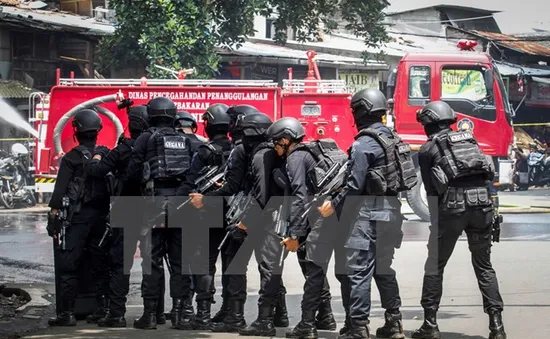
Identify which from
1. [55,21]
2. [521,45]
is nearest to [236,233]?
[55,21]

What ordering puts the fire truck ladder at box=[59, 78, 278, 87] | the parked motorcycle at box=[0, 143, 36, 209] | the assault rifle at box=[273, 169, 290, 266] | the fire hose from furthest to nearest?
the parked motorcycle at box=[0, 143, 36, 209] < the fire truck ladder at box=[59, 78, 278, 87] < the fire hose < the assault rifle at box=[273, 169, 290, 266]

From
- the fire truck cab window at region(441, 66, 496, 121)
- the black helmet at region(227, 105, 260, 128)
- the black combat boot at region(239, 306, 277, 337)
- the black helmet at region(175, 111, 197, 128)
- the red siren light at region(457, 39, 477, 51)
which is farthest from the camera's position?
the red siren light at region(457, 39, 477, 51)

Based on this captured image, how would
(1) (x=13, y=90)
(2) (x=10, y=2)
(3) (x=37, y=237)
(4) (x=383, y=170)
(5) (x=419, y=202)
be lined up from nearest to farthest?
(4) (x=383, y=170) → (3) (x=37, y=237) → (5) (x=419, y=202) → (1) (x=13, y=90) → (2) (x=10, y=2)

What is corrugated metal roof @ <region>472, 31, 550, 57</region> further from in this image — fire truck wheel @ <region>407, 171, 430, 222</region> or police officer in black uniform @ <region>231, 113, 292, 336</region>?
police officer in black uniform @ <region>231, 113, 292, 336</region>

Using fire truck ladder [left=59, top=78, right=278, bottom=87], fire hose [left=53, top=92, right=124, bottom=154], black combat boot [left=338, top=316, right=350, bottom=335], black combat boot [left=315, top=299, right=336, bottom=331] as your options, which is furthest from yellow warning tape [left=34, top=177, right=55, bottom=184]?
black combat boot [left=338, top=316, right=350, bottom=335]

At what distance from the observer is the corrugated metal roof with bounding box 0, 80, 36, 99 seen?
23453 mm

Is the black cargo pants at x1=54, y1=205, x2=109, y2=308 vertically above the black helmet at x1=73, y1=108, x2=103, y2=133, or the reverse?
the black helmet at x1=73, y1=108, x2=103, y2=133

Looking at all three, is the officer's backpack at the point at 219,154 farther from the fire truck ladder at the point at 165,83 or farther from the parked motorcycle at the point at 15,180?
the parked motorcycle at the point at 15,180

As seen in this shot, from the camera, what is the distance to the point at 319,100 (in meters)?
16.7

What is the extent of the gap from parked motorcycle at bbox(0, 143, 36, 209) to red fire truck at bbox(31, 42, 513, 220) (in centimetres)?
417

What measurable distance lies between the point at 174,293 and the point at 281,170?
1420mm

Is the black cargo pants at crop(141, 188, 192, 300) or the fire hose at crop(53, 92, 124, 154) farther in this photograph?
the fire hose at crop(53, 92, 124, 154)

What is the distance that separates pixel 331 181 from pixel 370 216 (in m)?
0.44

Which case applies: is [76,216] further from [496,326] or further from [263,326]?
[496,326]
